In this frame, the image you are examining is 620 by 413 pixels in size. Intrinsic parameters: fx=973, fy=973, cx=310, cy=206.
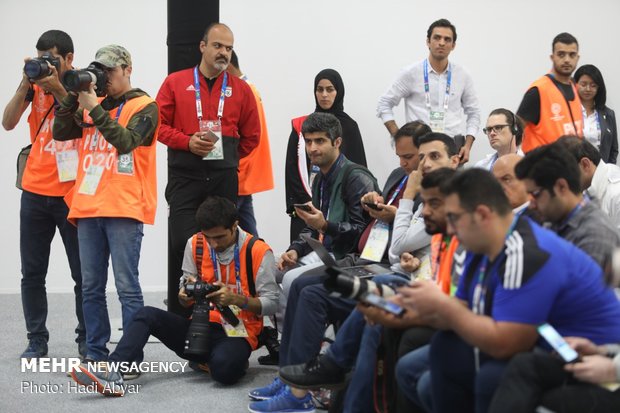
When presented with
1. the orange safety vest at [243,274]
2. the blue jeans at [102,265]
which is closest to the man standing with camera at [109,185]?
the blue jeans at [102,265]

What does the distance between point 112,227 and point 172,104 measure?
84 cm

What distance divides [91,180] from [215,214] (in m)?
0.59

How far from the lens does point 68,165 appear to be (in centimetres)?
451

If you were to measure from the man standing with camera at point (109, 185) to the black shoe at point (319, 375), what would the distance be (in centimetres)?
103

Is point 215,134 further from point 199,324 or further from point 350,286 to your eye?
point 350,286

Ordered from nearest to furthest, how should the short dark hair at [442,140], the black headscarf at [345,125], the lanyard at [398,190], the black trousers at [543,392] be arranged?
1. the black trousers at [543,392]
2. the short dark hair at [442,140]
3. the lanyard at [398,190]
4. the black headscarf at [345,125]

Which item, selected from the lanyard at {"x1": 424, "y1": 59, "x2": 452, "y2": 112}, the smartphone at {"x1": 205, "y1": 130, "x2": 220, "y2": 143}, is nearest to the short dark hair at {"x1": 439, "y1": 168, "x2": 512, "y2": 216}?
the smartphone at {"x1": 205, "y1": 130, "x2": 220, "y2": 143}

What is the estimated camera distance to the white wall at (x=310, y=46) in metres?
6.66

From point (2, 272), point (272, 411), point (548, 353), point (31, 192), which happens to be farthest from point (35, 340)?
point (548, 353)

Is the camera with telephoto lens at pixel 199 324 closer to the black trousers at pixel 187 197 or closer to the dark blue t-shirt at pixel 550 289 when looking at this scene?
the black trousers at pixel 187 197

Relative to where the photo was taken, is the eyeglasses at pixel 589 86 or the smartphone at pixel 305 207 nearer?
the smartphone at pixel 305 207

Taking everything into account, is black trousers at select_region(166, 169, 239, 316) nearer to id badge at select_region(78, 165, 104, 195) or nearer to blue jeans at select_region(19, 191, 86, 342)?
blue jeans at select_region(19, 191, 86, 342)

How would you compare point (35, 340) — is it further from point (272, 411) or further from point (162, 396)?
point (272, 411)

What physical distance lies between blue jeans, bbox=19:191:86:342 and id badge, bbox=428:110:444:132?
2238 millimetres
